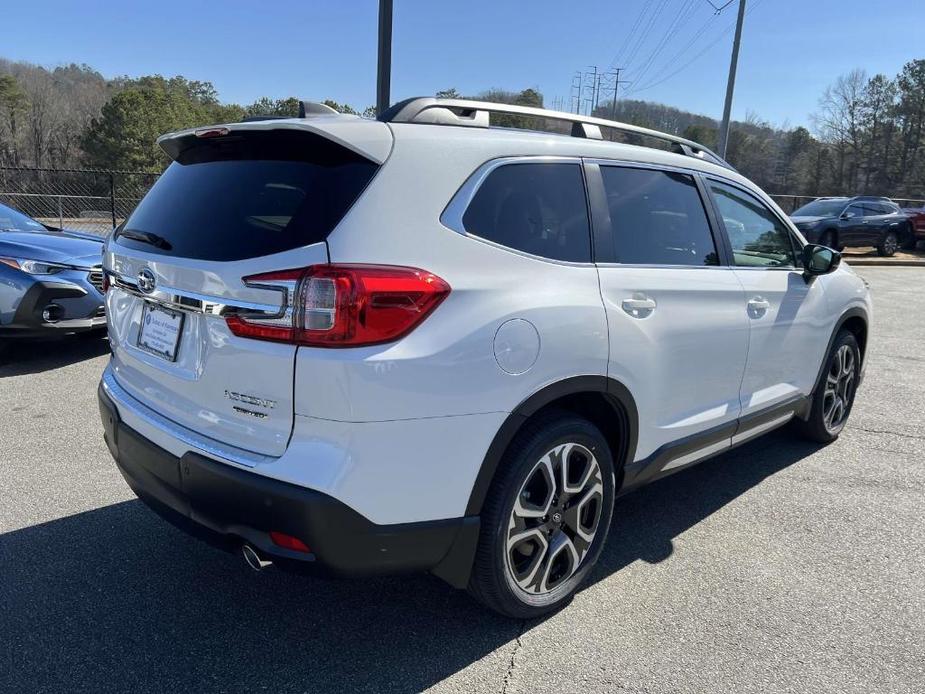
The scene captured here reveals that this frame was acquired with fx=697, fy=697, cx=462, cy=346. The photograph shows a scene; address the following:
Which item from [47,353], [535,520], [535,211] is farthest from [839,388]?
[47,353]

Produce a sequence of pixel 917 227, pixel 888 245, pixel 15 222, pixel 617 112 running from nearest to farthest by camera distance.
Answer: pixel 15 222 → pixel 888 245 → pixel 917 227 → pixel 617 112

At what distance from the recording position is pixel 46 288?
6.14 metres

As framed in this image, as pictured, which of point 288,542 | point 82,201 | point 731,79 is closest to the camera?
point 288,542

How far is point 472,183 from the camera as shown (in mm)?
2441

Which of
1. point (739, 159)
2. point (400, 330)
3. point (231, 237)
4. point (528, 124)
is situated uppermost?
point (739, 159)

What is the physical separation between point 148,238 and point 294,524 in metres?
1.33

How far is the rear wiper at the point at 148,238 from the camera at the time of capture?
2.58m

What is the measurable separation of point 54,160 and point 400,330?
72433mm

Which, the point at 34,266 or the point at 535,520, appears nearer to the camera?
the point at 535,520

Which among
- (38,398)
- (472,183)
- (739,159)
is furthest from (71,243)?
(739,159)

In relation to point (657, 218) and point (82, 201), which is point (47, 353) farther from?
point (82, 201)

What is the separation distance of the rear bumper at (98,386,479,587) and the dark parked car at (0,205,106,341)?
4.22 metres

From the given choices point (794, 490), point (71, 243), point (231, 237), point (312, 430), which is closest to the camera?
point (312, 430)

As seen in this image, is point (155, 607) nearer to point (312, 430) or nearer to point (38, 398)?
point (312, 430)
